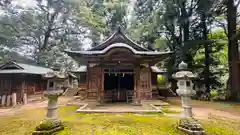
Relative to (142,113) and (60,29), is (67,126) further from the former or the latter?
(60,29)

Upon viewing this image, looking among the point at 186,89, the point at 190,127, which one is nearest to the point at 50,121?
the point at 190,127

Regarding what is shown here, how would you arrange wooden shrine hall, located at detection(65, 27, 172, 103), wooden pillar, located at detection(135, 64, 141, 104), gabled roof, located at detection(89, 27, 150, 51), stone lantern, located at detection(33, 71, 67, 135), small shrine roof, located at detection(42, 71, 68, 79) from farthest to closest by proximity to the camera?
gabled roof, located at detection(89, 27, 150, 51), wooden pillar, located at detection(135, 64, 141, 104), wooden shrine hall, located at detection(65, 27, 172, 103), small shrine roof, located at detection(42, 71, 68, 79), stone lantern, located at detection(33, 71, 67, 135)

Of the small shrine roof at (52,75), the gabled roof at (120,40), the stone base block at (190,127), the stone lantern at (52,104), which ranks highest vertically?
the gabled roof at (120,40)

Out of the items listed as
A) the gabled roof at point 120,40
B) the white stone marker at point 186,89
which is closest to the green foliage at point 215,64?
the gabled roof at point 120,40

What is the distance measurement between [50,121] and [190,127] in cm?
417

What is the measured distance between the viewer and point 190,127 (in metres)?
4.25

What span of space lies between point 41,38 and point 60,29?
3255mm

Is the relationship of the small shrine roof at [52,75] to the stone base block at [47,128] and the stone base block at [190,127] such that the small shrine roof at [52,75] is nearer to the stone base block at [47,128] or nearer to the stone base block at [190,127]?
the stone base block at [47,128]

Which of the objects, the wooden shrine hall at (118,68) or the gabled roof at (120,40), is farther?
the gabled roof at (120,40)

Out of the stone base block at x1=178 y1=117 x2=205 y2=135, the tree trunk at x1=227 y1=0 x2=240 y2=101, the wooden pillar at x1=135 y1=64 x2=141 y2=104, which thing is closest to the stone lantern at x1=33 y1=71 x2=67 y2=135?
the stone base block at x1=178 y1=117 x2=205 y2=135

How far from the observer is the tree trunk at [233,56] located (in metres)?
11.7

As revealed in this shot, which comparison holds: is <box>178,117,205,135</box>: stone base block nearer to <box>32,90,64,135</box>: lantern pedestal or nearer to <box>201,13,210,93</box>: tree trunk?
Answer: <box>32,90,64,135</box>: lantern pedestal

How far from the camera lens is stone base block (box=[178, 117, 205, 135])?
4.11 meters

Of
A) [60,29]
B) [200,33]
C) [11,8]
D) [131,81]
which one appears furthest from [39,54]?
[200,33]
